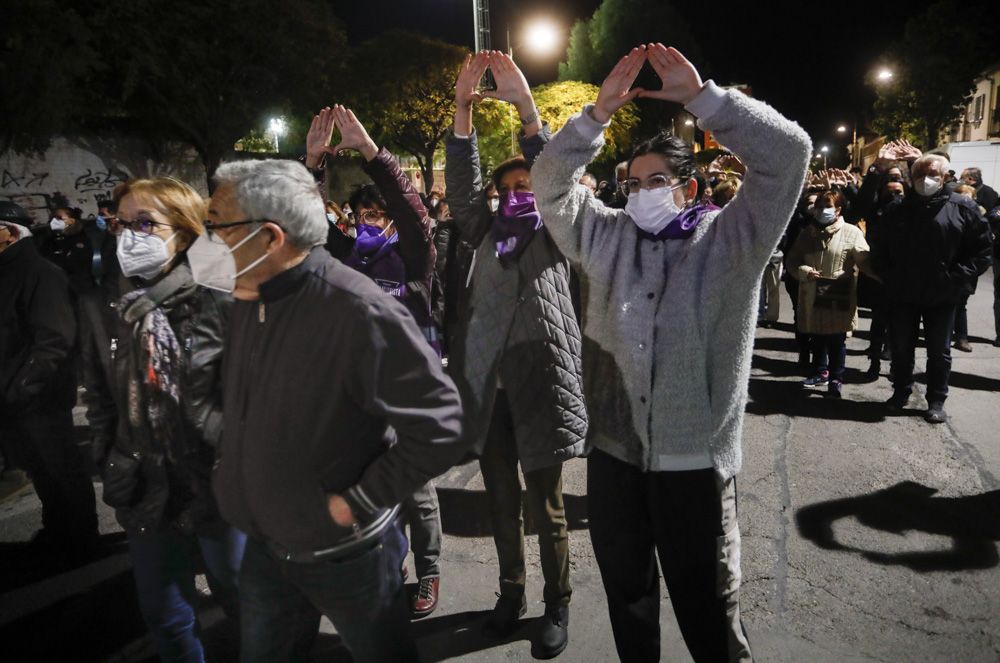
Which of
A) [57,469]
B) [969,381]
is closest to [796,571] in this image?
[57,469]

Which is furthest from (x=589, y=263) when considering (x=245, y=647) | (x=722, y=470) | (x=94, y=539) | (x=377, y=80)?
(x=377, y=80)

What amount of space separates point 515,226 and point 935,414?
14.7 ft

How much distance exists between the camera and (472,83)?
277 centimetres

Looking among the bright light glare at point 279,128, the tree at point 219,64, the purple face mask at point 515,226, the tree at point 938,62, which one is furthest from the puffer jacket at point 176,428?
the bright light glare at point 279,128

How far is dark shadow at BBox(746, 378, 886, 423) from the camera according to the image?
19.6ft

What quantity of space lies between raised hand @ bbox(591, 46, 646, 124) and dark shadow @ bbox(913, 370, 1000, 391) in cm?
586

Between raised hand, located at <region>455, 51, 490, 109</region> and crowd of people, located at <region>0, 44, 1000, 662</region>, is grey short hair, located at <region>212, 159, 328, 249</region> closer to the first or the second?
crowd of people, located at <region>0, 44, 1000, 662</region>

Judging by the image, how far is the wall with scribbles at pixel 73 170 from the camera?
22406mm

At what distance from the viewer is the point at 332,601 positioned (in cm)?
191

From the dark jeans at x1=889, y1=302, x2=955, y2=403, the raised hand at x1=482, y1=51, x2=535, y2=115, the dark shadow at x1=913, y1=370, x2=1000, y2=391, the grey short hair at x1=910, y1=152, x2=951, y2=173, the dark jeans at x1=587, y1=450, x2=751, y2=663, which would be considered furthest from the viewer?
the dark shadow at x1=913, y1=370, x2=1000, y2=391

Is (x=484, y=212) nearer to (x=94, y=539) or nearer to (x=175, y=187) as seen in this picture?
(x=175, y=187)

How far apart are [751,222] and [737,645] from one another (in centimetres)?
137

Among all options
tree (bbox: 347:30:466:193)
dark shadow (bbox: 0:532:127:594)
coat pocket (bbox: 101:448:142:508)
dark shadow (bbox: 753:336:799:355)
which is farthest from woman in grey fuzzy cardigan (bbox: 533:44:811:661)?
tree (bbox: 347:30:466:193)

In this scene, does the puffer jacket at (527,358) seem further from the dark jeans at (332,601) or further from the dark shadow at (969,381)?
the dark shadow at (969,381)
